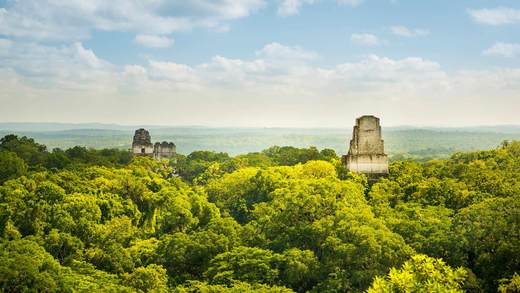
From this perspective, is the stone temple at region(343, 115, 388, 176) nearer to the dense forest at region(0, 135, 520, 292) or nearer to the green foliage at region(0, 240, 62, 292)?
the dense forest at region(0, 135, 520, 292)

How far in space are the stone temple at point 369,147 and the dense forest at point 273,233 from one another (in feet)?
5.17

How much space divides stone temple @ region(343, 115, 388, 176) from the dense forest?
1576mm

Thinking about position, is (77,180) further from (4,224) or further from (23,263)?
(23,263)

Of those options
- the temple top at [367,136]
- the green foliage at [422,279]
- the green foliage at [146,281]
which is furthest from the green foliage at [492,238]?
the temple top at [367,136]

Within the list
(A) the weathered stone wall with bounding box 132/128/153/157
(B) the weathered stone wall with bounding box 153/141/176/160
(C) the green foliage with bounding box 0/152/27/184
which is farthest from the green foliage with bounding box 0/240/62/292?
(B) the weathered stone wall with bounding box 153/141/176/160

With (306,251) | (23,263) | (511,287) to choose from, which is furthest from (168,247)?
(511,287)

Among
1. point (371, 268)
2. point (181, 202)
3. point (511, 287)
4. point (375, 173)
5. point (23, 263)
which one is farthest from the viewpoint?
point (375, 173)

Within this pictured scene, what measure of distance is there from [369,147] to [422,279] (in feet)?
83.6

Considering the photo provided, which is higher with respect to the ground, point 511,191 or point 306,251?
point 511,191

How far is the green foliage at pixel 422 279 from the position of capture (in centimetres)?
2409

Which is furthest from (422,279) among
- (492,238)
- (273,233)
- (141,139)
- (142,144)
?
(141,139)

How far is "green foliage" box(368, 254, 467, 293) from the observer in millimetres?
24094

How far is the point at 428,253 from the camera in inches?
1213

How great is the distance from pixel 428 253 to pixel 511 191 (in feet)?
29.5
